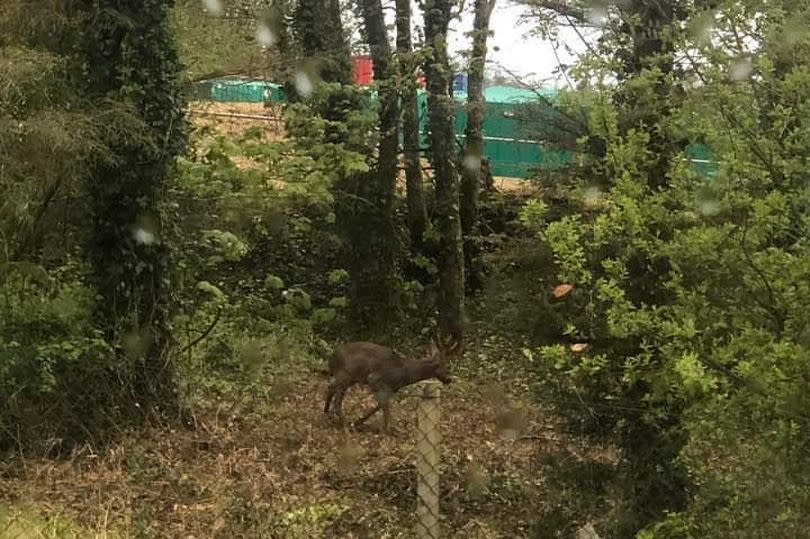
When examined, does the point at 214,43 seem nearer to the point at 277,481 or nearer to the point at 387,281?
the point at 277,481

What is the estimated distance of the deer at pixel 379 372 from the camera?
8484 millimetres

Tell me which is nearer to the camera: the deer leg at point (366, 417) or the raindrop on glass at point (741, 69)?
the raindrop on glass at point (741, 69)

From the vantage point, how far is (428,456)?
16.6ft

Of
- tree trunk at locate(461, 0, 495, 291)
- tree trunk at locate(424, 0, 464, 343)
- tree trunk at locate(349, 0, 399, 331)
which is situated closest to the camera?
tree trunk at locate(424, 0, 464, 343)

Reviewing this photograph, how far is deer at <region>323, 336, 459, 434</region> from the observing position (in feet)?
27.8

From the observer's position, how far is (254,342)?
38.3 feet

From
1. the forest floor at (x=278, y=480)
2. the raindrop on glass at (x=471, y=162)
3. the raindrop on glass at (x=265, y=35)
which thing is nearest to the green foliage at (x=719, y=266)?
the forest floor at (x=278, y=480)

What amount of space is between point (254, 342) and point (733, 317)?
302 inches

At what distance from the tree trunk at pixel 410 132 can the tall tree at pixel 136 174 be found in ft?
18.1

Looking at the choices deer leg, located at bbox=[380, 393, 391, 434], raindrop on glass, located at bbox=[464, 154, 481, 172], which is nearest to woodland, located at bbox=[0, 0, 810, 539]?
deer leg, located at bbox=[380, 393, 391, 434]

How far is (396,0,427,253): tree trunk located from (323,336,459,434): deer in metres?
5.30

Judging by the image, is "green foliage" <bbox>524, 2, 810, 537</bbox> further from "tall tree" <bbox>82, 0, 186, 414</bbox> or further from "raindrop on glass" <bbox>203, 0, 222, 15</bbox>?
"raindrop on glass" <bbox>203, 0, 222, 15</bbox>

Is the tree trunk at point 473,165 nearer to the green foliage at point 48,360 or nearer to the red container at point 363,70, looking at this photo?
the red container at point 363,70

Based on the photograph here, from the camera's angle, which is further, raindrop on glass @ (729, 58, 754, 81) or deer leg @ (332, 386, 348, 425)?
deer leg @ (332, 386, 348, 425)
